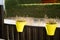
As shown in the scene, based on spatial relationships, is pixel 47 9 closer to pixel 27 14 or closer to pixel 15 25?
pixel 27 14

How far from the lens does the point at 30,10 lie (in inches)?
54.1

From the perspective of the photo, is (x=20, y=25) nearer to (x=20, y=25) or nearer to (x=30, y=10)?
(x=20, y=25)

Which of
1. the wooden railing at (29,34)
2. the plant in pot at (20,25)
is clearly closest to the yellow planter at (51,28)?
the wooden railing at (29,34)

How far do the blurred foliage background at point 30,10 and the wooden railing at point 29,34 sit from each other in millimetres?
157

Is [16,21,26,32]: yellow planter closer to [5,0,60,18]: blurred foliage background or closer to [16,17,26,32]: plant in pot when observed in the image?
[16,17,26,32]: plant in pot

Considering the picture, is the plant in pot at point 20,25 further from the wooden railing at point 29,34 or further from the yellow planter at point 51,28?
the yellow planter at point 51,28

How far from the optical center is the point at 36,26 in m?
1.23

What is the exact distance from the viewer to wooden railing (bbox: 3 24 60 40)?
47.7 inches

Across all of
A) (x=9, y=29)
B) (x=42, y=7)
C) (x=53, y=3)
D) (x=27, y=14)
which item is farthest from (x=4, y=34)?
(x=53, y=3)

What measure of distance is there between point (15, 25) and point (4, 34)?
23 centimetres

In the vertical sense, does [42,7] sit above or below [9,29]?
above

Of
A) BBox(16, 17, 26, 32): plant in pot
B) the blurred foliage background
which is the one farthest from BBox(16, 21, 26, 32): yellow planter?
the blurred foliage background

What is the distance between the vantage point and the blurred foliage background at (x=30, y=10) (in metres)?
1.32

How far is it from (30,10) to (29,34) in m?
0.25
